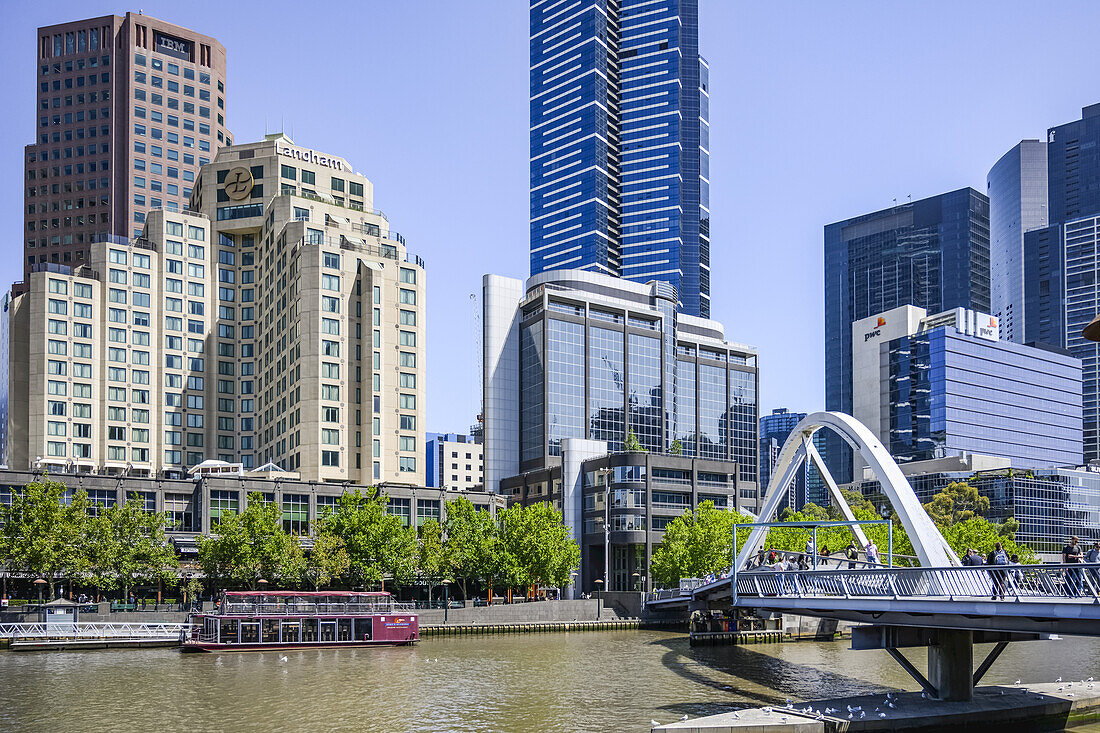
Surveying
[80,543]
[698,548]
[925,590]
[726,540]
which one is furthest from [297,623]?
[925,590]

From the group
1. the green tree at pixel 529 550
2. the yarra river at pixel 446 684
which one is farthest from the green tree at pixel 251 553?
the green tree at pixel 529 550

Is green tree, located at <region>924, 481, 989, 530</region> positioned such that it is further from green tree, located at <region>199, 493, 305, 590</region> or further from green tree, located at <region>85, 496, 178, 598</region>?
green tree, located at <region>85, 496, 178, 598</region>

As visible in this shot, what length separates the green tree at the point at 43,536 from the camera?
90.2 m

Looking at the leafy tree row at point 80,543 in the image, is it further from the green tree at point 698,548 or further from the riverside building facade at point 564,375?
the riverside building facade at point 564,375

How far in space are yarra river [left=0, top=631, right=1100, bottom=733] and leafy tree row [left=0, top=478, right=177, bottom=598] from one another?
19.2m

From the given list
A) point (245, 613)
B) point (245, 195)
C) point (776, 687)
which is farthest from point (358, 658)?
point (245, 195)

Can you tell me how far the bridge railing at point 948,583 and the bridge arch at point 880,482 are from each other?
199 inches

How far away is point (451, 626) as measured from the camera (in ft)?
319

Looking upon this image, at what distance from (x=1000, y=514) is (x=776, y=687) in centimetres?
15904

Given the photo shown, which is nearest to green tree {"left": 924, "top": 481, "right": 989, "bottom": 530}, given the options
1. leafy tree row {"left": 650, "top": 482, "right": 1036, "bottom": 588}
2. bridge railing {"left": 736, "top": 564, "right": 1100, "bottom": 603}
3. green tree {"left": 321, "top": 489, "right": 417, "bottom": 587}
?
leafy tree row {"left": 650, "top": 482, "right": 1036, "bottom": 588}

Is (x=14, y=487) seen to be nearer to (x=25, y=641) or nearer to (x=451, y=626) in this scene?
(x=25, y=641)

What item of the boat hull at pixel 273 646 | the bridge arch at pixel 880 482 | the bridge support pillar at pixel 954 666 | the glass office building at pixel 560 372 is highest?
the glass office building at pixel 560 372

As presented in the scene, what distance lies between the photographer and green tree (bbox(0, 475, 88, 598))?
9019 cm

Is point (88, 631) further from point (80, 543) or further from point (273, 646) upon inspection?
point (80, 543)
